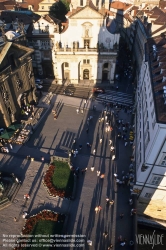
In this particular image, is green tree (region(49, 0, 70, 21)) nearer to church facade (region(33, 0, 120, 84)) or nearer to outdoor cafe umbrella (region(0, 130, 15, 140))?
church facade (region(33, 0, 120, 84))

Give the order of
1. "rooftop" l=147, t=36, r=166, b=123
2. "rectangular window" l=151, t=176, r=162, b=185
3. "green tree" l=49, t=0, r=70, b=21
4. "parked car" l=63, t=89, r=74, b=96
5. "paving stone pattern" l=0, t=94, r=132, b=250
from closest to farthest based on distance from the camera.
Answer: "rooftop" l=147, t=36, r=166, b=123 → "paving stone pattern" l=0, t=94, r=132, b=250 → "rectangular window" l=151, t=176, r=162, b=185 → "parked car" l=63, t=89, r=74, b=96 → "green tree" l=49, t=0, r=70, b=21

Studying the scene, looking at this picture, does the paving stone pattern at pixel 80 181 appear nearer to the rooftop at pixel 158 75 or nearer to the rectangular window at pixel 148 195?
the rectangular window at pixel 148 195

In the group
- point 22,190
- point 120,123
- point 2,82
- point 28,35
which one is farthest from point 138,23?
point 22,190

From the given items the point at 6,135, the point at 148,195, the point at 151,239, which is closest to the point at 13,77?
the point at 6,135

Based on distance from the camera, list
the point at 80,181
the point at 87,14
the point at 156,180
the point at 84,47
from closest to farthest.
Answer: the point at 156,180, the point at 80,181, the point at 87,14, the point at 84,47

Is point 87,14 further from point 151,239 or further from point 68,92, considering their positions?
point 151,239

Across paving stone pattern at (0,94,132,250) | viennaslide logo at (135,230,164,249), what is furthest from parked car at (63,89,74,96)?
viennaslide logo at (135,230,164,249)

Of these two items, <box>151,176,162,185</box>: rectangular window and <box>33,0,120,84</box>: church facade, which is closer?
<box>151,176,162,185</box>: rectangular window
